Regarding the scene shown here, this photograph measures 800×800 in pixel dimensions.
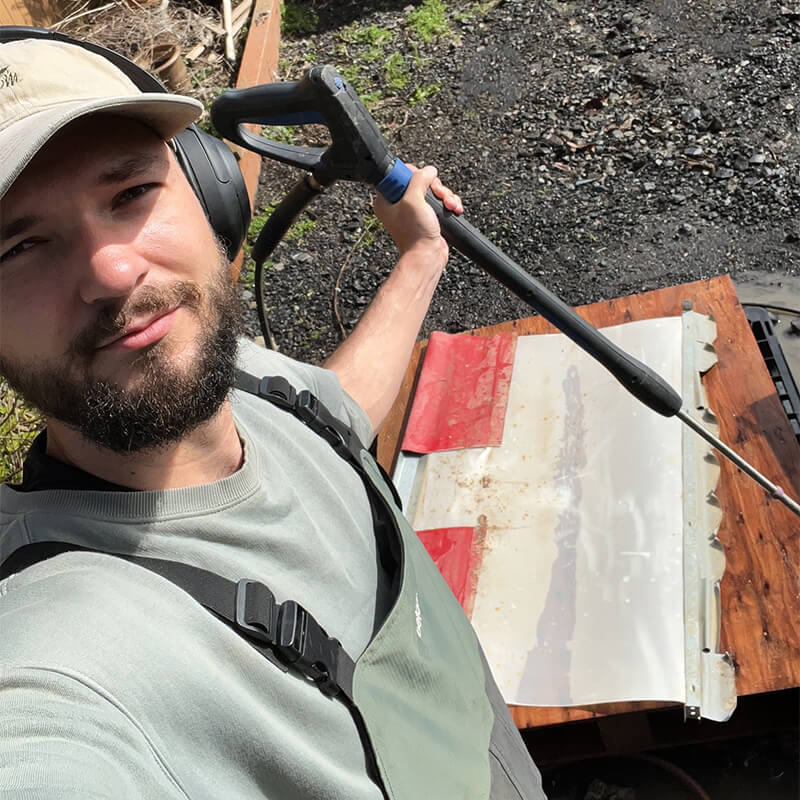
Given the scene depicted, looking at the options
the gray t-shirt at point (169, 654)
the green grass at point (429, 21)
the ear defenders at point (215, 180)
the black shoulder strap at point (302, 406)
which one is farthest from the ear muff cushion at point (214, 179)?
the green grass at point (429, 21)

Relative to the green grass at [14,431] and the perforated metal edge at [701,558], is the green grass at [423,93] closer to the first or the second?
the perforated metal edge at [701,558]

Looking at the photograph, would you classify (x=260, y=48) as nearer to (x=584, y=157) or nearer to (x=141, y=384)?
(x=584, y=157)

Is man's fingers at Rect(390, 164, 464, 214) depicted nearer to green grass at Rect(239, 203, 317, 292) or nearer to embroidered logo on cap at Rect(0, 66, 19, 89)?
embroidered logo on cap at Rect(0, 66, 19, 89)

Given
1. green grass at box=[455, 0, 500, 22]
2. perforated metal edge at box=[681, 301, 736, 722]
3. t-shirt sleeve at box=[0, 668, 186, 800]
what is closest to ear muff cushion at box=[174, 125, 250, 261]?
t-shirt sleeve at box=[0, 668, 186, 800]

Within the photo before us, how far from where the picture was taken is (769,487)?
1516 mm

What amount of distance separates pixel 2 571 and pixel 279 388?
59 cm

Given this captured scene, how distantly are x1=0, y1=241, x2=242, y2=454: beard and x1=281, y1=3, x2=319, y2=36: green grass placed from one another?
4.65 m

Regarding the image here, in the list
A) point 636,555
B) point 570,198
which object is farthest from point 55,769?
point 570,198

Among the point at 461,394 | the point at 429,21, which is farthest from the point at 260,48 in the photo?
the point at 461,394

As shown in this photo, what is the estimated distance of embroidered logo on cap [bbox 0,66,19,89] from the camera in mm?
887

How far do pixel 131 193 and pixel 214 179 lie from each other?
0.39 metres

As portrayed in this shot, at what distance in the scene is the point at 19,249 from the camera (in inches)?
36.2

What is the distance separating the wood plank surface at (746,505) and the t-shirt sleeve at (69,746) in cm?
123

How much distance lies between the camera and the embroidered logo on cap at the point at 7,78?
0.89m
